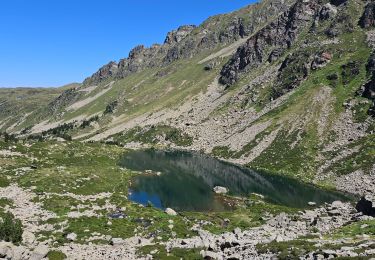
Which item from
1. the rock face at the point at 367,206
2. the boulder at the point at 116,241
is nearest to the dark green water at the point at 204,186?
the rock face at the point at 367,206

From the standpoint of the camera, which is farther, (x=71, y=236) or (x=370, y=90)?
(x=370, y=90)

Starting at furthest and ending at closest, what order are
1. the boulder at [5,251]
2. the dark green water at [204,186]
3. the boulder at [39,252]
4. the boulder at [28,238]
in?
the dark green water at [204,186] < the boulder at [28,238] < the boulder at [39,252] < the boulder at [5,251]

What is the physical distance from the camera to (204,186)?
110 metres

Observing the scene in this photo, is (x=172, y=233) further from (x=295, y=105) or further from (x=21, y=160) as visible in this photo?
(x=295, y=105)

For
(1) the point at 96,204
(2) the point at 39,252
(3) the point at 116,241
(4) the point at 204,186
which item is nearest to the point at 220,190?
(4) the point at 204,186

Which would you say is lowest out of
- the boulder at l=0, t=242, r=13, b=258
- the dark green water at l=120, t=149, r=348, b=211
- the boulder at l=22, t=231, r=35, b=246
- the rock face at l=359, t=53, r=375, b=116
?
the dark green water at l=120, t=149, r=348, b=211

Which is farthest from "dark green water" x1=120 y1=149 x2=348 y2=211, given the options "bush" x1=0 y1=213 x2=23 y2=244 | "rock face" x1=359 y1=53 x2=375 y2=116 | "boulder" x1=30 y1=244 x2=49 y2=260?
"rock face" x1=359 y1=53 x2=375 y2=116

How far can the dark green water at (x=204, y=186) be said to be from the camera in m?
91.6

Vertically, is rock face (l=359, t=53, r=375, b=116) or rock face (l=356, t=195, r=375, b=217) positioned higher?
rock face (l=359, t=53, r=375, b=116)

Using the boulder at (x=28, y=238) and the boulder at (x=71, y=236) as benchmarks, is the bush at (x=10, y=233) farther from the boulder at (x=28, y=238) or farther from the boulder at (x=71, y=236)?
the boulder at (x=71, y=236)

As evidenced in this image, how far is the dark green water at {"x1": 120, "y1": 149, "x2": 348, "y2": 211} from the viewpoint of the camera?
9162 cm

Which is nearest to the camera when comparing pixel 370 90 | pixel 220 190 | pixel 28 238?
pixel 28 238

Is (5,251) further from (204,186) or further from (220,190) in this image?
(204,186)

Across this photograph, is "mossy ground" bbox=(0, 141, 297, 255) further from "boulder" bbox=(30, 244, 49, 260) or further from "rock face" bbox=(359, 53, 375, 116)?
"rock face" bbox=(359, 53, 375, 116)
